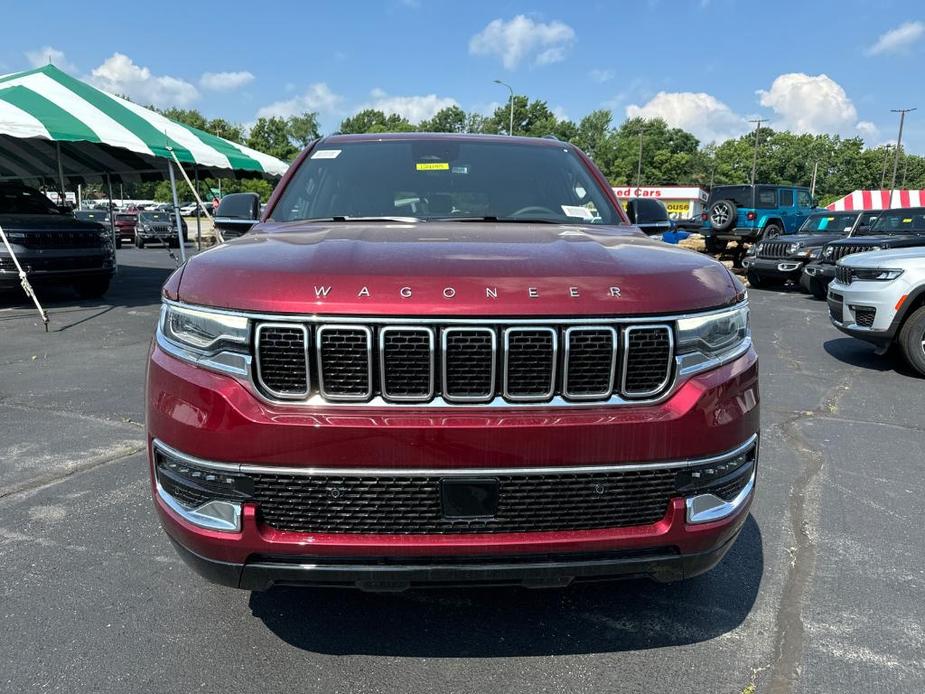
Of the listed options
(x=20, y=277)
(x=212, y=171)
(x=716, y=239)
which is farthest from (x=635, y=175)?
(x=20, y=277)

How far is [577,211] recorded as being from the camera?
3355 millimetres

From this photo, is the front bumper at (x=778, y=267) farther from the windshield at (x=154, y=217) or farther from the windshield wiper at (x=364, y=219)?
the windshield at (x=154, y=217)

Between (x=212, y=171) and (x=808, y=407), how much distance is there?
13.8 metres

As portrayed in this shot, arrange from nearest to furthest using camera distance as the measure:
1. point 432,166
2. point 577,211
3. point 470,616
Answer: point 470,616 < point 577,211 < point 432,166

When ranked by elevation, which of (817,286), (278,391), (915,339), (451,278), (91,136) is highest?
(91,136)

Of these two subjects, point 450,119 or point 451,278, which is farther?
point 450,119

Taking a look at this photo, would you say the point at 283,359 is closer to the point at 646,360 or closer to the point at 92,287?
the point at 646,360

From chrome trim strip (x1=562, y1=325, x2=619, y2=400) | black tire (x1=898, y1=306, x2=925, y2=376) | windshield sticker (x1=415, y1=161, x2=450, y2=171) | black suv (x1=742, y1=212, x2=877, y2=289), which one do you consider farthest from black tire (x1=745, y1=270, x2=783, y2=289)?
chrome trim strip (x1=562, y1=325, x2=619, y2=400)

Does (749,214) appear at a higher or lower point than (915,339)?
higher

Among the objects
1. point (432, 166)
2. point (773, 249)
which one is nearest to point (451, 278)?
point (432, 166)

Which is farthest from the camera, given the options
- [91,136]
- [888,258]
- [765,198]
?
[765,198]

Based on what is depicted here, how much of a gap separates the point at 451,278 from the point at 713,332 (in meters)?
0.86

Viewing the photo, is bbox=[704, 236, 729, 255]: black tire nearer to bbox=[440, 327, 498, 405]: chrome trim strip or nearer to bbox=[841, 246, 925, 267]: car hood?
bbox=[841, 246, 925, 267]: car hood

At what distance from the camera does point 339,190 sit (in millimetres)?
3383
